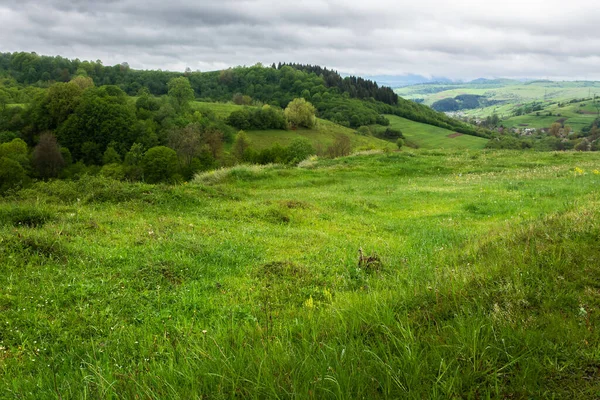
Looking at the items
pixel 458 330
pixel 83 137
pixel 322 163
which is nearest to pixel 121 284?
pixel 458 330

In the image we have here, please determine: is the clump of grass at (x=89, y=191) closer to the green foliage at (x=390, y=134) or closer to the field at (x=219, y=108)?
the field at (x=219, y=108)

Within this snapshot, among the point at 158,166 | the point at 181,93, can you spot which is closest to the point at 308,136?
the point at 181,93

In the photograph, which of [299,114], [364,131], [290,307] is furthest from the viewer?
[364,131]

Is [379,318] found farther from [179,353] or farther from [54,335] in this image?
[54,335]

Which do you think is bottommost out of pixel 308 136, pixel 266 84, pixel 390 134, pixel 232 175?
pixel 232 175

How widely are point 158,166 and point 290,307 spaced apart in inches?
2385

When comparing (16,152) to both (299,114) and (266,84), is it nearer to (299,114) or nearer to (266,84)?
(299,114)

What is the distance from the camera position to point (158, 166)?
6050 cm

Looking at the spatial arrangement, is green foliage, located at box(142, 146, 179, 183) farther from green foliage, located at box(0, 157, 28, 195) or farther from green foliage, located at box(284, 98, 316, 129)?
green foliage, located at box(284, 98, 316, 129)

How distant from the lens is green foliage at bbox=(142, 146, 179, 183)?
60188mm

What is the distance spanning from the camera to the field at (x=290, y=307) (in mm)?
2672

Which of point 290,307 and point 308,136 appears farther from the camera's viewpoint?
point 308,136

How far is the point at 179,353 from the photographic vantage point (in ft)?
11.4

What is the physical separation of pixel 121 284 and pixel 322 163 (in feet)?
91.5
